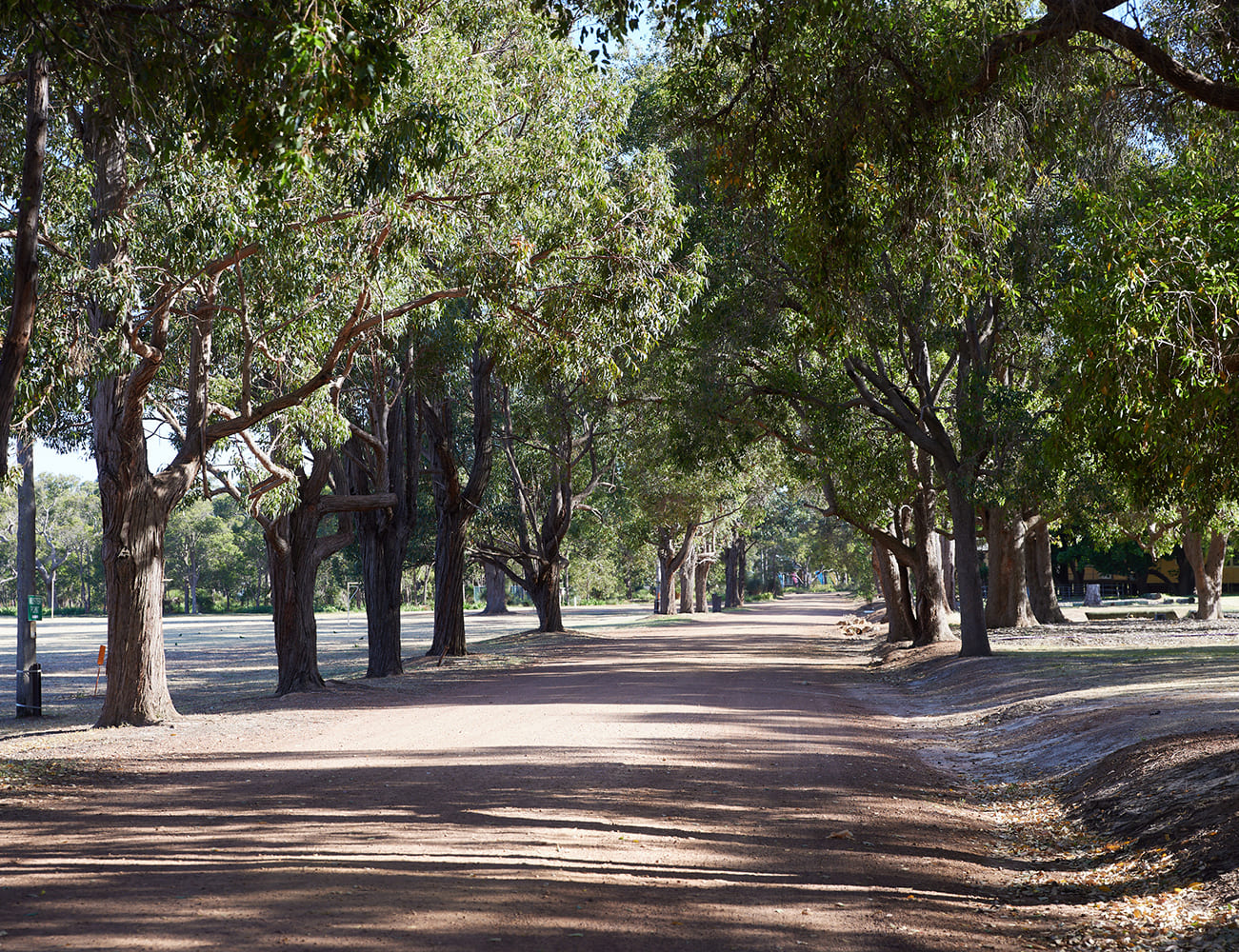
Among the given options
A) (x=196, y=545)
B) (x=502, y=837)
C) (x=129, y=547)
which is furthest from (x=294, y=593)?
(x=196, y=545)

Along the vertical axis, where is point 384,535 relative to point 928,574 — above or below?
above

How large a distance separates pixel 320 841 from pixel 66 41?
6.32 m

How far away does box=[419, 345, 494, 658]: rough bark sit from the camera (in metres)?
28.0

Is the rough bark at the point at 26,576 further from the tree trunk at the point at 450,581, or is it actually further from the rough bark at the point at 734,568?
the rough bark at the point at 734,568

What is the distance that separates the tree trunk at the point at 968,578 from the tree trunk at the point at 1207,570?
1525cm

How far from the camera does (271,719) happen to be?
→ 618 inches

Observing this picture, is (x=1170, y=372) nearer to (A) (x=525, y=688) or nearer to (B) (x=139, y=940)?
(B) (x=139, y=940)

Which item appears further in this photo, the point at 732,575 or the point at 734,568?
the point at 732,575

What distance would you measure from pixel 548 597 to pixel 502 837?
3375 cm

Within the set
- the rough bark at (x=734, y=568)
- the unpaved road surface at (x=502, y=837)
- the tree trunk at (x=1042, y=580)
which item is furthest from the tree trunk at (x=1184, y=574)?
the unpaved road surface at (x=502, y=837)

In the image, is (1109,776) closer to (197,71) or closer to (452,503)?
(197,71)

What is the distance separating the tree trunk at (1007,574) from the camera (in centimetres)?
3197

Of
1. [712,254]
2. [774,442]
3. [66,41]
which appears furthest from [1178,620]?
[66,41]

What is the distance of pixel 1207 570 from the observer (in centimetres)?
3569
